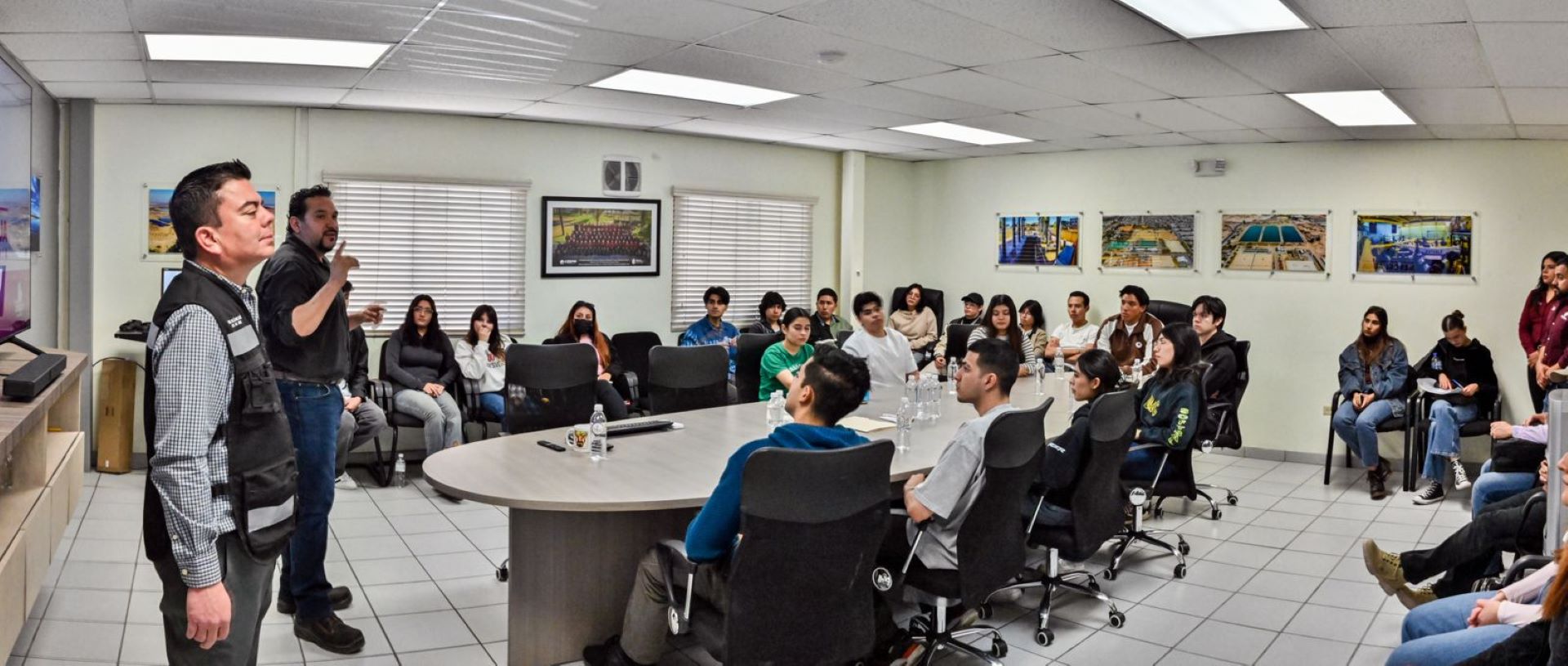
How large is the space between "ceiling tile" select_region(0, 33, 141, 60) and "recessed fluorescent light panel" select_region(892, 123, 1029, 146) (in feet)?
16.4

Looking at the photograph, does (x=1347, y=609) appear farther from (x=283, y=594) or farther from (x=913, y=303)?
(x=913, y=303)

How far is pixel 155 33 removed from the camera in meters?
4.64

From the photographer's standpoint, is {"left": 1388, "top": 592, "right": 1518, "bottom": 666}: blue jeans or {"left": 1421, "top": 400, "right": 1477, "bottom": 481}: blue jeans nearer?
{"left": 1388, "top": 592, "right": 1518, "bottom": 666}: blue jeans

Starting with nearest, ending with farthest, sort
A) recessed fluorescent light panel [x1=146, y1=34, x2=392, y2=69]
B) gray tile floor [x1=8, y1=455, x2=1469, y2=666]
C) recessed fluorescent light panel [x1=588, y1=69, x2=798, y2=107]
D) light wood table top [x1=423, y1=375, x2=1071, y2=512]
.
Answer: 1. light wood table top [x1=423, y1=375, x2=1071, y2=512]
2. gray tile floor [x1=8, y1=455, x2=1469, y2=666]
3. recessed fluorescent light panel [x1=146, y1=34, x2=392, y2=69]
4. recessed fluorescent light panel [x1=588, y1=69, x2=798, y2=107]

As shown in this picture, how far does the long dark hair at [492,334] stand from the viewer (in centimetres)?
730

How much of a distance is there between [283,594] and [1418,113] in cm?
688

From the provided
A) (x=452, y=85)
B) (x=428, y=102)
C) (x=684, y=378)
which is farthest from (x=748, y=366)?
(x=428, y=102)

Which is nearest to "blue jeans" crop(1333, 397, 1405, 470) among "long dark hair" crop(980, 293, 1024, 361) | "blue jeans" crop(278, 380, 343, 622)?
"long dark hair" crop(980, 293, 1024, 361)

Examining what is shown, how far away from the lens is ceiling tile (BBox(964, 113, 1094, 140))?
7312mm

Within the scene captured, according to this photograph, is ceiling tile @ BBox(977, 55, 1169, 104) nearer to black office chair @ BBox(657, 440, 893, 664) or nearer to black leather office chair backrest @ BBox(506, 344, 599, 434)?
black leather office chair backrest @ BBox(506, 344, 599, 434)

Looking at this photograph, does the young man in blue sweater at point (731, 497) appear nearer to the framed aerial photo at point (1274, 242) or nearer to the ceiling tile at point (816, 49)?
the ceiling tile at point (816, 49)

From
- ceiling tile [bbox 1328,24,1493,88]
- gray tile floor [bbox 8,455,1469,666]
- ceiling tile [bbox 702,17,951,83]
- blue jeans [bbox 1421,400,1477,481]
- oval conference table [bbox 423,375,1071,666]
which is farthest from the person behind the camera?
blue jeans [bbox 1421,400,1477,481]

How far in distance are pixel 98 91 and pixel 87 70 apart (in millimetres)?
792

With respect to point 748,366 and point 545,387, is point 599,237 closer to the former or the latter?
point 748,366
